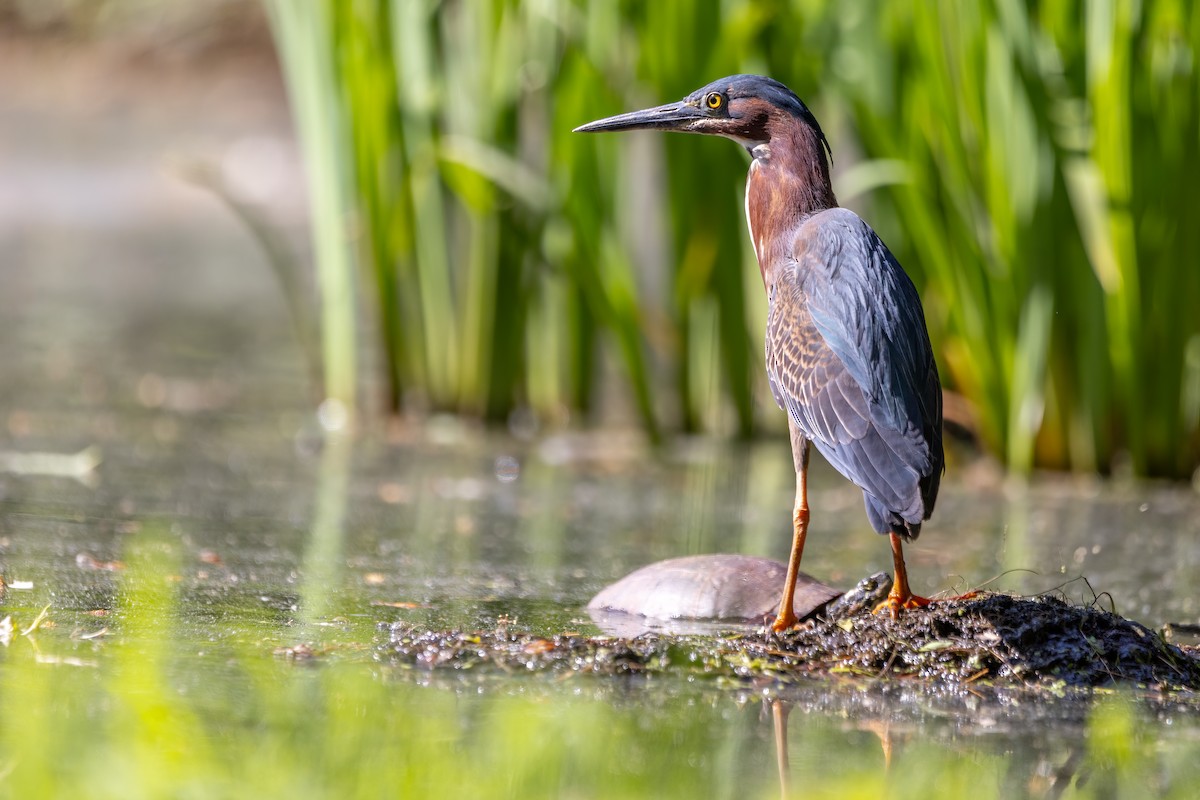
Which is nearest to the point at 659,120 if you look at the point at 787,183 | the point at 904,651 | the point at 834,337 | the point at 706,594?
the point at 787,183

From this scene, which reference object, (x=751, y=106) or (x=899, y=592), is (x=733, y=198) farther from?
(x=899, y=592)

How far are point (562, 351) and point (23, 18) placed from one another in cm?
1590

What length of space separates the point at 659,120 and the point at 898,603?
147 cm

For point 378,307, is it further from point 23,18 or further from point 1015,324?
point 23,18

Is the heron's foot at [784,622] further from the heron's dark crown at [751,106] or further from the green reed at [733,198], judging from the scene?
the green reed at [733,198]

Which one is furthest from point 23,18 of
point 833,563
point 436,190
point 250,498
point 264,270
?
point 833,563

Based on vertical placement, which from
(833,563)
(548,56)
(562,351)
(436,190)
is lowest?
(833,563)

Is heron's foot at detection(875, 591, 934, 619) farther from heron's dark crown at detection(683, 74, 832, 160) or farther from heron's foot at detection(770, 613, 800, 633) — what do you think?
heron's dark crown at detection(683, 74, 832, 160)

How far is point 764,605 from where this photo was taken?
386 cm

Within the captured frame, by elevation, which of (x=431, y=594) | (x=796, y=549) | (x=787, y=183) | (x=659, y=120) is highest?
(x=659, y=120)

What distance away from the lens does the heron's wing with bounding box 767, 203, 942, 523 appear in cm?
346

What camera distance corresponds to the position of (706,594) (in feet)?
12.6

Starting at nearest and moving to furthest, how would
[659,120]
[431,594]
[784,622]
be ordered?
[784,622]
[431,594]
[659,120]

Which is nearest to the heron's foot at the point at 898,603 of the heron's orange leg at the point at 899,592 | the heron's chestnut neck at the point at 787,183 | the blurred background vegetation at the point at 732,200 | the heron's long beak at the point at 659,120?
the heron's orange leg at the point at 899,592
